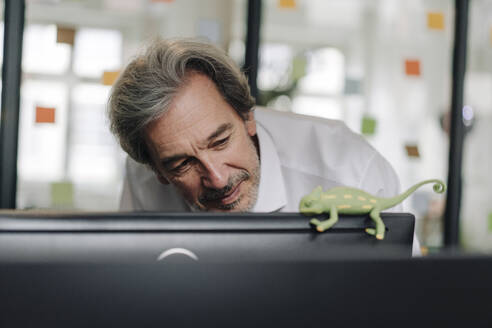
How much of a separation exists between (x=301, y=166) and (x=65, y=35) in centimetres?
96

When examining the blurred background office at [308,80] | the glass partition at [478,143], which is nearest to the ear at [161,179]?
the blurred background office at [308,80]

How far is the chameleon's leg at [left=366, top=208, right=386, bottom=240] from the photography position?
0.69m

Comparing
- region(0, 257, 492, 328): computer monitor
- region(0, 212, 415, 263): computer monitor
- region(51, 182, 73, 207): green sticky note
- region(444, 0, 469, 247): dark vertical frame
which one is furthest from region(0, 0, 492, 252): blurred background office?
region(0, 257, 492, 328): computer monitor

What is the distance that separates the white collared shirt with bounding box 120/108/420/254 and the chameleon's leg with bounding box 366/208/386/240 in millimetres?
562

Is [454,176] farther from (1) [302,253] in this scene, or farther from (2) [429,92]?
(2) [429,92]

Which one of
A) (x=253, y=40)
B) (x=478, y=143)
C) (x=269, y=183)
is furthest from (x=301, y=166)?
(x=478, y=143)

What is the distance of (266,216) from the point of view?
650 millimetres

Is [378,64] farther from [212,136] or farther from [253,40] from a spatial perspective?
[212,136]

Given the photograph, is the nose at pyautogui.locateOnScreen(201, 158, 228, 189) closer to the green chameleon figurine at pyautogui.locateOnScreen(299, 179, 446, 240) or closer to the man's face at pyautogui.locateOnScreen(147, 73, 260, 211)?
the man's face at pyautogui.locateOnScreen(147, 73, 260, 211)

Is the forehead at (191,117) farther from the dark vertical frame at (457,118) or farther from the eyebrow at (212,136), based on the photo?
the dark vertical frame at (457,118)

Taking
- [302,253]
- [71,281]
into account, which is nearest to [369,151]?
[302,253]

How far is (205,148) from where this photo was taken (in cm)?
122

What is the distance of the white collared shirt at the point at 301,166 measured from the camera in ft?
4.33

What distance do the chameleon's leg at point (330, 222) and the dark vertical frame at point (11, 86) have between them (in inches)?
48.4
